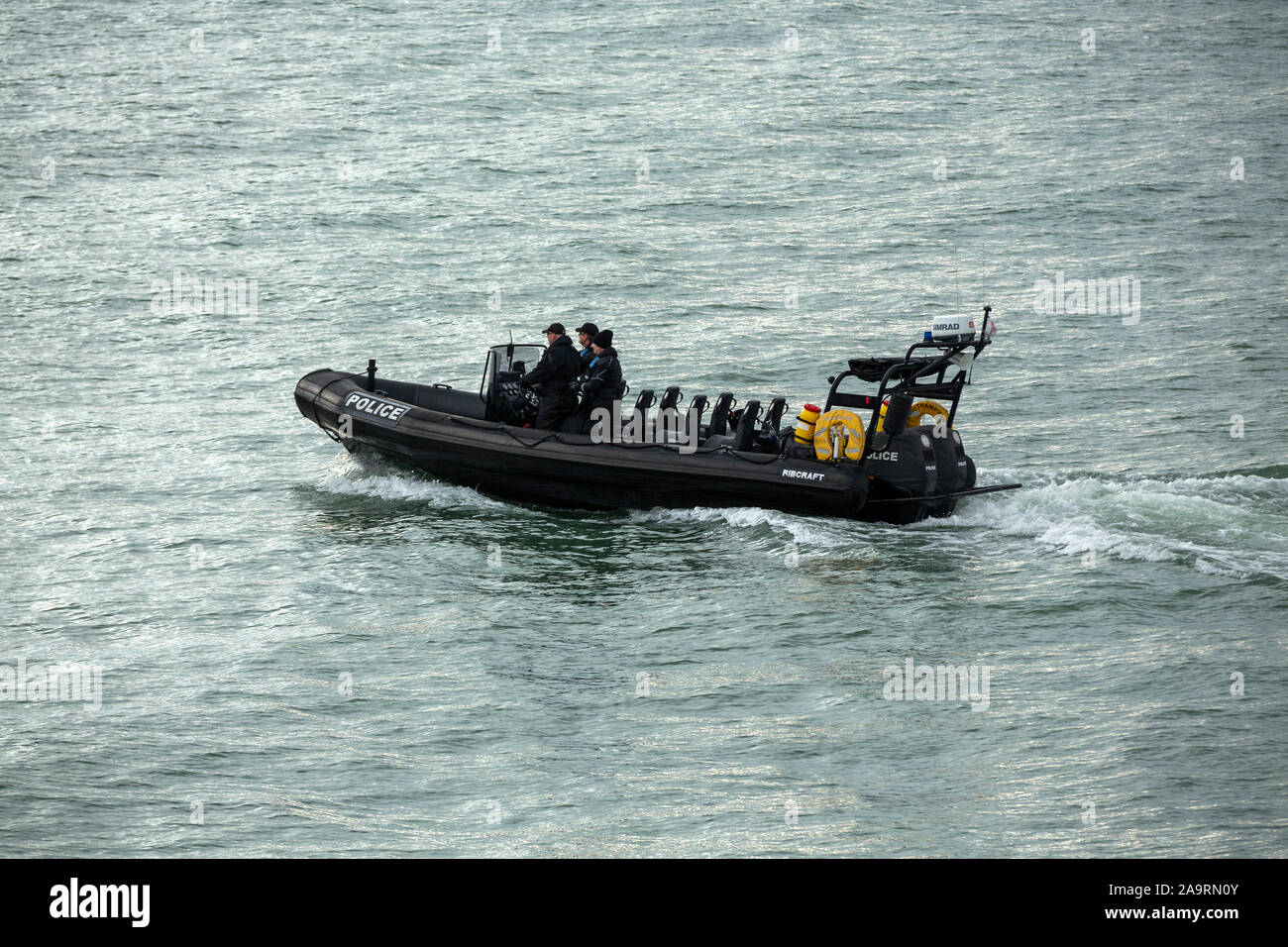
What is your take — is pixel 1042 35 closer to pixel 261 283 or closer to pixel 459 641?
pixel 261 283

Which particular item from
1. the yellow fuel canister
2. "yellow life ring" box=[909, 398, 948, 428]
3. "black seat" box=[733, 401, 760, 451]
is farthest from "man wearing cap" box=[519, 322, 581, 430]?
"yellow life ring" box=[909, 398, 948, 428]

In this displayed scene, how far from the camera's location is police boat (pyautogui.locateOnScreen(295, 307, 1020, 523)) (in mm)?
10578

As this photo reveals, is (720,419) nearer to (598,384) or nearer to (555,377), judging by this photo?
(598,384)

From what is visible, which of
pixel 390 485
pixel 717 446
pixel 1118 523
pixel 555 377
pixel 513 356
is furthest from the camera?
pixel 390 485

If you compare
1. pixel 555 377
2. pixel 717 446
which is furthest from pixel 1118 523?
pixel 555 377

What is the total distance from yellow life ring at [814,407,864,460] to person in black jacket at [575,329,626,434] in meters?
1.80

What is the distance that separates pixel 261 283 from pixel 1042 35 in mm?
17804

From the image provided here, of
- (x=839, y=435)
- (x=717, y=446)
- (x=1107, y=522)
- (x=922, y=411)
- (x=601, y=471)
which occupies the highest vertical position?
(x=922, y=411)

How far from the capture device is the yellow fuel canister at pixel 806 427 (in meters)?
10.9

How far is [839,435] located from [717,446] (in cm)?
105

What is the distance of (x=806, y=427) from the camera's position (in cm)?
1092

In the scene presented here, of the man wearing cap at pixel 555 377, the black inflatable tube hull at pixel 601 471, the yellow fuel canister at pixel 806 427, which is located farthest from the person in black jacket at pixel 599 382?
the yellow fuel canister at pixel 806 427

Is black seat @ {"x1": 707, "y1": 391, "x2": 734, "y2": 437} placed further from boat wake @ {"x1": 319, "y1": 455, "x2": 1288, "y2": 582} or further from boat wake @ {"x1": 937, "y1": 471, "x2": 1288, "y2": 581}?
boat wake @ {"x1": 937, "y1": 471, "x2": 1288, "y2": 581}

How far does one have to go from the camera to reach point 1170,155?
73.9 ft
